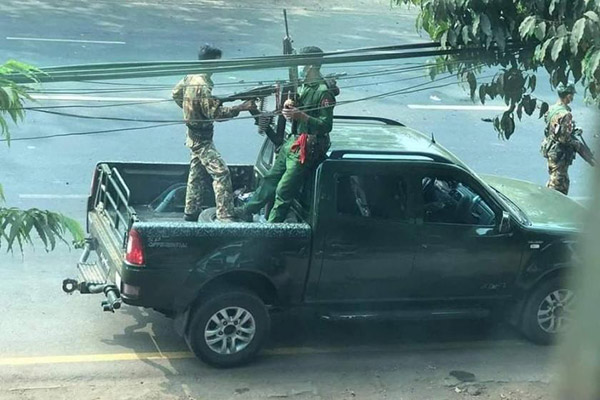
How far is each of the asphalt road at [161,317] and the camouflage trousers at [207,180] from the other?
2.83 feet

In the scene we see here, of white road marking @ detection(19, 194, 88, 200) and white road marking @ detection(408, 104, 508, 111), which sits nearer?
white road marking @ detection(19, 194, 88, 200)

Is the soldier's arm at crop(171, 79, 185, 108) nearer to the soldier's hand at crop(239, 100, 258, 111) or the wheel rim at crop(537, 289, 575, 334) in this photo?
the soldier's hand at crop(239, 100, 258, 111)

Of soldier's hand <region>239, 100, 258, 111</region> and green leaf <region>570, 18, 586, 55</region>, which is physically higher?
green leaf <region>570, 18, 586, 55</region>

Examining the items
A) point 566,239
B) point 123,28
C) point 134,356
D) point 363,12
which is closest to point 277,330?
point 134,356

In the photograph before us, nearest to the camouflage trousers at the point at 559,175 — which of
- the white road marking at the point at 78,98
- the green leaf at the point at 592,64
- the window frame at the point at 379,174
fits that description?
the window frame at the point at 379,174

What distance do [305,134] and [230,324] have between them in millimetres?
1547

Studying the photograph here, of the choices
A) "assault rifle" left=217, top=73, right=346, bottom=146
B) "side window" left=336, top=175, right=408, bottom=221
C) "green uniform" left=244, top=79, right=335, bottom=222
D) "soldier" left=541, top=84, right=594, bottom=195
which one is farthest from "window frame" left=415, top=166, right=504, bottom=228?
"soldier" left=541, top=84, right=594, bottom=195

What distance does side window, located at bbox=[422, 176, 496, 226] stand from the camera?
23.9 ft

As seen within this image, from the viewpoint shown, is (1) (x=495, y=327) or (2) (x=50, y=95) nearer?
(1) (x=495, y=327)

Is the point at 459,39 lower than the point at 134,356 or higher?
higher

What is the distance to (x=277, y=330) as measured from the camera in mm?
7766

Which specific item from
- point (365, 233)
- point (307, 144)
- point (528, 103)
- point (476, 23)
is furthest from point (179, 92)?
point (528, 103)

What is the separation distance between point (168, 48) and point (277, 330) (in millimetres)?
11588

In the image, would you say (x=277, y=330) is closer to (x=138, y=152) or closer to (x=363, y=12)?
(x=138, y=152)
